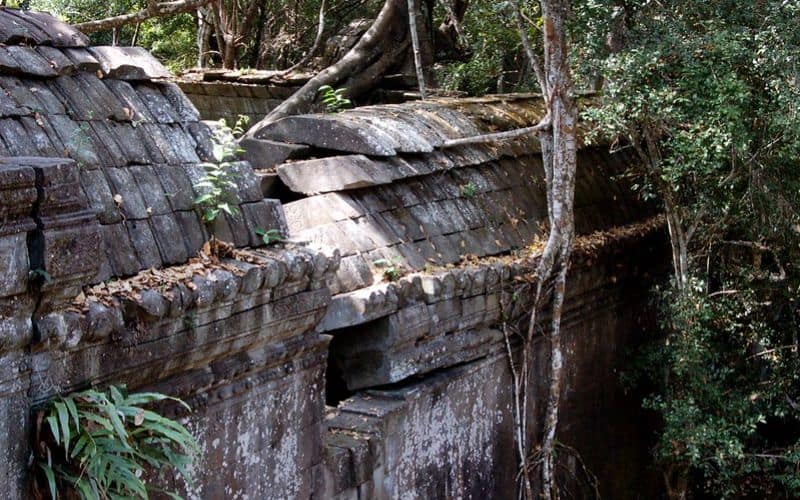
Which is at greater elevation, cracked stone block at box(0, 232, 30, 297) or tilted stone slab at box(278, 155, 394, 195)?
tilted stone slab at box(278, 155, 394, 195)

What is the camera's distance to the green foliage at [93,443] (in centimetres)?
400

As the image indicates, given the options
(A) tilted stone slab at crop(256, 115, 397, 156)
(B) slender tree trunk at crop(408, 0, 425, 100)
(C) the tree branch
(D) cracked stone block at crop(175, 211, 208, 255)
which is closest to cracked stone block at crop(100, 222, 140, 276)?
(D) cracked stone block at crop(175, 211, 208, 255)

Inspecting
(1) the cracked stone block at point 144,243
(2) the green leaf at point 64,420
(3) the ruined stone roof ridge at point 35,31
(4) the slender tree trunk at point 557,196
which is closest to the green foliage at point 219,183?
(1) the cracked stone block at point 144,243

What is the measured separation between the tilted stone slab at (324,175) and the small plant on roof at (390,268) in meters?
0.54

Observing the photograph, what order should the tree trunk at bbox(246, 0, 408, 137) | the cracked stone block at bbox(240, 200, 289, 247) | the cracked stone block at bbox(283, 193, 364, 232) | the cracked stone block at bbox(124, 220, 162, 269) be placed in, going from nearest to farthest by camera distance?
the cracked stone block at bbox(124, 220, 162, 269) → the cracked stone block at bbox(240, 200, 289, 247) → the cracked stone block at bbox(283, 193, 364, 232) → the tree trunk at bbox(246, 0, 408, 137)

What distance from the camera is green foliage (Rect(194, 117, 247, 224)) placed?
203 inches

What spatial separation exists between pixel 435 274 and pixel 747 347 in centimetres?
371

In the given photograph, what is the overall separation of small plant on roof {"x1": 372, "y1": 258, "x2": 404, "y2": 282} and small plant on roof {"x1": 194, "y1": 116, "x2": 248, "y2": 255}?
1.25 metres

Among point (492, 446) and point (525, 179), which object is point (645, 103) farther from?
point (492, 446)

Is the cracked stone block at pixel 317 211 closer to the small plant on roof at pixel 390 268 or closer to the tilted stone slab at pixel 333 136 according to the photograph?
the small plant on roof at pixel 390 268

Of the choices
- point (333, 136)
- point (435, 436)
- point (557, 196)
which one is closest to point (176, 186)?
point (333, 136)

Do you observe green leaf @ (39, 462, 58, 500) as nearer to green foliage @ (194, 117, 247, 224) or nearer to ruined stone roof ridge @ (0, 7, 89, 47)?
green foliage @ (194, 117, 247, 224)

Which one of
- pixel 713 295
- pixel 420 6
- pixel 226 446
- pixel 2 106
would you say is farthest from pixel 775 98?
pixel 420 6

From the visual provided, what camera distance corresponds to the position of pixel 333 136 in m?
6.91
